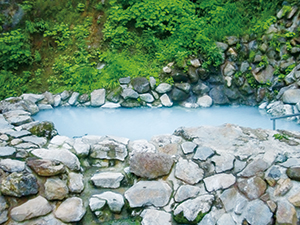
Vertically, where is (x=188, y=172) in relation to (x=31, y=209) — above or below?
above

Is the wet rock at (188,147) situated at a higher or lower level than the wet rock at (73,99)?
lower

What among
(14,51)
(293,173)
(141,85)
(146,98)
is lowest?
(293,173)

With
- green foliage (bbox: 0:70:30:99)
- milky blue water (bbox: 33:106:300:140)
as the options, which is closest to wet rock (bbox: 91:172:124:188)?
milky blue water (bbox: 33:106:300:140)

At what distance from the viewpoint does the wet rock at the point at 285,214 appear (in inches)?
119

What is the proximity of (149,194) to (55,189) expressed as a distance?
1168 millimetres

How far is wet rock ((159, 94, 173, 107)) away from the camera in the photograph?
21.8 feet

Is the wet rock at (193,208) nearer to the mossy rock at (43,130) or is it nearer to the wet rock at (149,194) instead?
the wet rock at (149,194)

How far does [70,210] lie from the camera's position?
3.30m

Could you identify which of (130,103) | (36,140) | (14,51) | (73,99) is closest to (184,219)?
(36,140)

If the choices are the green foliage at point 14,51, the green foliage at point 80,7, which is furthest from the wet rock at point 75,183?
the green foliage at point 80,7

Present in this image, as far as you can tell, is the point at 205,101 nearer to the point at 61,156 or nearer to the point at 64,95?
the point at 64,95

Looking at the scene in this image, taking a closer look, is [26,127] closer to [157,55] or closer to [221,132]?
[221,132]

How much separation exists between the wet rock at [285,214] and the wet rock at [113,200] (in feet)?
6.01

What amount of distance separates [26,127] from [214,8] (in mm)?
6006
